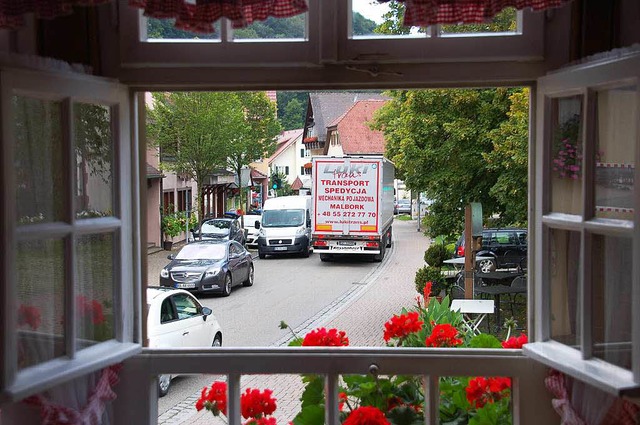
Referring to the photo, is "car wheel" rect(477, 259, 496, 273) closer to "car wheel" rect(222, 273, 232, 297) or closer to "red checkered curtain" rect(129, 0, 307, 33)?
"car wheel" rect(222, 273, 232, 297)

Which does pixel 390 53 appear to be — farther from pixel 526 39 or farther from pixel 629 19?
pixel 629 19

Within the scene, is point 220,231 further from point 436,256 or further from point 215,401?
point 215,401

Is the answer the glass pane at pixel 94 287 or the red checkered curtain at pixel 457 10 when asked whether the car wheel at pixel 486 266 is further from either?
the red checkered curtain at pixel 457 10

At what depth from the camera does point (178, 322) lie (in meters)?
5.27

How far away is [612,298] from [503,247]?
8681 mm

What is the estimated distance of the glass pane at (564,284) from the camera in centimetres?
164

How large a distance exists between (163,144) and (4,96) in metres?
14.5

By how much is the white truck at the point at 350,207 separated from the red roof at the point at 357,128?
3.01ft

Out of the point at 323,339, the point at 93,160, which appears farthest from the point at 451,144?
the point at 93,160

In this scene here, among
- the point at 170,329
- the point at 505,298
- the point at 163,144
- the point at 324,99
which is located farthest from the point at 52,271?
the point at 163,144

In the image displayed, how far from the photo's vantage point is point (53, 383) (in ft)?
4.87

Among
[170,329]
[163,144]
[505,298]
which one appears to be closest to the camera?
[170,329]

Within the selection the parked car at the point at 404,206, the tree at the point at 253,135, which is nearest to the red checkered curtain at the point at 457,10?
the tree at the point at 253,135

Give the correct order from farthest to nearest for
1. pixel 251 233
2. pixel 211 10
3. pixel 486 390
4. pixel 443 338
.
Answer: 1. pixel 251 233
2. pixel 443 338
3. pixel 486 390
4. pixel 211 10
